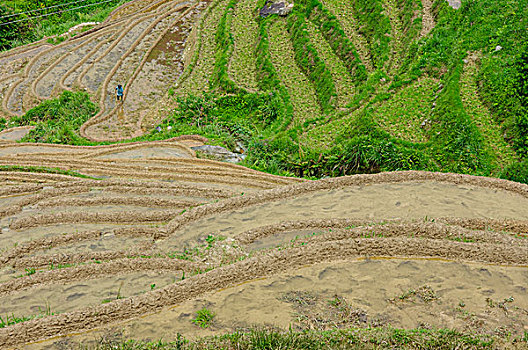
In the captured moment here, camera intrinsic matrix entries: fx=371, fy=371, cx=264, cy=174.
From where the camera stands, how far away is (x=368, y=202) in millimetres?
10828

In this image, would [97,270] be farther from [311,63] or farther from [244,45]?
[244,45]

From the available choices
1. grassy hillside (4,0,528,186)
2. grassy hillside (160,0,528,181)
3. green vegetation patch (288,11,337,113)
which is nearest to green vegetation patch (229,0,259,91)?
grassy hillside (4,0,528,186)

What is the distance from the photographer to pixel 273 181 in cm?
1427

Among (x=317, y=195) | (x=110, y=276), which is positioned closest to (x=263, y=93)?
(x=317, y=195)

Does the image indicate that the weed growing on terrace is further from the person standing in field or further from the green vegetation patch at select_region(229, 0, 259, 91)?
the person standing in field

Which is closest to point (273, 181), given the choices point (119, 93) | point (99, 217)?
point (99, 217)

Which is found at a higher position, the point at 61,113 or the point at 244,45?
the point at 244,45

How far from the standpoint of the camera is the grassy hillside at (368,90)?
1474 centimetres

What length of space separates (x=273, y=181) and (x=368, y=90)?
775cm

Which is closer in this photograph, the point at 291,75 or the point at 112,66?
the point at 291,75

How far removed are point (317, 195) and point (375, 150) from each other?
15.3 feet

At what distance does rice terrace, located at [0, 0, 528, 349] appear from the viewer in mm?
7008

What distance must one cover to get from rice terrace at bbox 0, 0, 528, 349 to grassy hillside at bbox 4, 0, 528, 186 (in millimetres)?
98

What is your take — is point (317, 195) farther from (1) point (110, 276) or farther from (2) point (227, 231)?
(1) point (110, 276)
